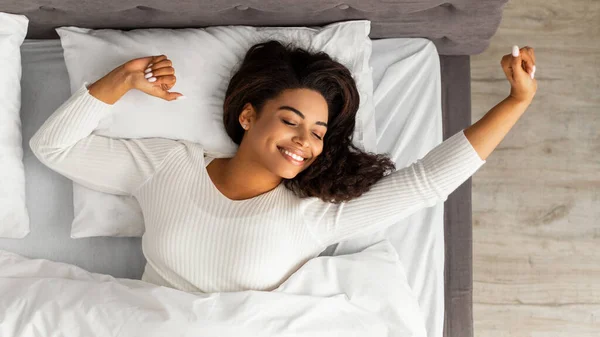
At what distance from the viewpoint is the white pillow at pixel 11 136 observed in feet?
5.02

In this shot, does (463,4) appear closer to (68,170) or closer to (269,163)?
(269,163)

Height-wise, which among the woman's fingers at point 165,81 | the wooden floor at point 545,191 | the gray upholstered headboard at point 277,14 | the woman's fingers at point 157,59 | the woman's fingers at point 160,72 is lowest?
the wooden floor at point 545,191

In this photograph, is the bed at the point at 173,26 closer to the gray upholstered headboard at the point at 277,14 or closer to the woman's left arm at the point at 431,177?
the gray upholstered headboard at the point at 277,14

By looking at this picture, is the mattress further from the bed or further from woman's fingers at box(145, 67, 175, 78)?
woman's fingers at box(145, 67, 175, 78)

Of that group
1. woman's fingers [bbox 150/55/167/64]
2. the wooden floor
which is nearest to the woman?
woman's fingers [bbox 150/55/167/64]

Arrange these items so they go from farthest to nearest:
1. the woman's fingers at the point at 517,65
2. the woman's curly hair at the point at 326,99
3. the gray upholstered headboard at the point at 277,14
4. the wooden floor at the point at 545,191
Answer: the wooden floor at the point at 545,191
the gray upholstered headboard at the point at 277,14
the woman's curly hair at the point at 326,99
the woman's fingers at the point at 517,65

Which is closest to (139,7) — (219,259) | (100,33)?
(100,33)

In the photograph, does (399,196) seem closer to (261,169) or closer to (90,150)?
(261,169)

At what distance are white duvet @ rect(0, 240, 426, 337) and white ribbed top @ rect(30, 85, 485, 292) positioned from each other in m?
0.06

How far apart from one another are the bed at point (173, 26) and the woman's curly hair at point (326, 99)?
134 millimetres

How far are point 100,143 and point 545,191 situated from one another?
1.44 metres

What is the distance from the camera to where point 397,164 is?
5.45 ft

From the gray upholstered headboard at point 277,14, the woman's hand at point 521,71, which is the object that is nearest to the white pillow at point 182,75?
the gray upholstered headboard at point 277,14

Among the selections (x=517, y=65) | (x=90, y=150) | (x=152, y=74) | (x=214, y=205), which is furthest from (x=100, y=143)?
(x=517, y=65)
